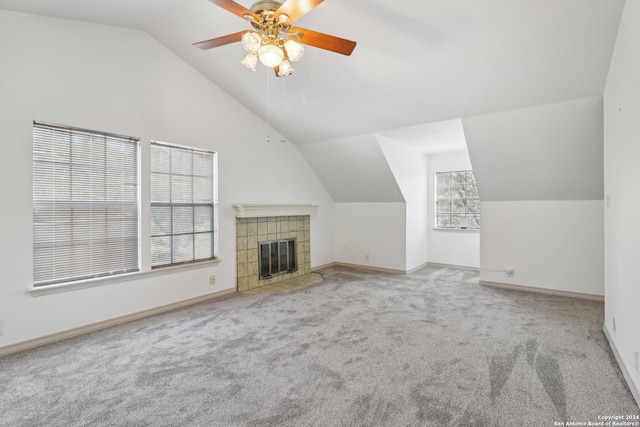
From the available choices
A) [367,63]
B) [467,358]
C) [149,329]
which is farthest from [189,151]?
[467,358]

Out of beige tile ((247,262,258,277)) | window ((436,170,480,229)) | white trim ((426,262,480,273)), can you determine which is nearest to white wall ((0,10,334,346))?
beige tile ((247,262,258,277))

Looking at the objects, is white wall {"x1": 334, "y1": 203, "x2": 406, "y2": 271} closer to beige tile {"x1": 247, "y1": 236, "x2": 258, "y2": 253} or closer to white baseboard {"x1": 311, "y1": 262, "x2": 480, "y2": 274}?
white baseboard {"x1": 311, "y1": 262, "x2": 480, "y2": 274}

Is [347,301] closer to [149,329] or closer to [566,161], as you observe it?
[149,329]

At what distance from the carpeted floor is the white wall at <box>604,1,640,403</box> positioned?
14.5 inches

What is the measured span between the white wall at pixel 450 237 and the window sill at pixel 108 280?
4441 millimetres

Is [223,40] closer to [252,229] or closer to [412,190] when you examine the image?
[252,229]

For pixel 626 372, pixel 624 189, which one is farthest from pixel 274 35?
pixel 626 372

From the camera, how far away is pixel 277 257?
534 cm

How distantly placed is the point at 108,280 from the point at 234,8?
2.98 meters

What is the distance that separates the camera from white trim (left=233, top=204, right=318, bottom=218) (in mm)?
4582

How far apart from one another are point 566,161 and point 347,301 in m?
3.28

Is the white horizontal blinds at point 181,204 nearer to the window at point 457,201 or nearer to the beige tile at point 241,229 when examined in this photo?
the beige tile at point 241,229

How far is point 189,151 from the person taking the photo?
4098 millimetres

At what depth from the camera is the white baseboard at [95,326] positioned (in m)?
2.76
